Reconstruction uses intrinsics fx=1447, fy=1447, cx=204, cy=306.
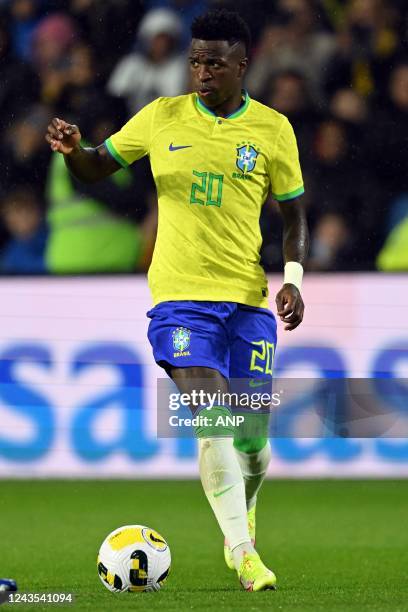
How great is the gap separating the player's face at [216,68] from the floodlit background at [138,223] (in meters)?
3.78

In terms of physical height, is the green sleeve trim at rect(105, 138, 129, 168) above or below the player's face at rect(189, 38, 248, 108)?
below

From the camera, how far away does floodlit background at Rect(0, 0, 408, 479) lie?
9055mm

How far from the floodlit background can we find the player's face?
149 inches

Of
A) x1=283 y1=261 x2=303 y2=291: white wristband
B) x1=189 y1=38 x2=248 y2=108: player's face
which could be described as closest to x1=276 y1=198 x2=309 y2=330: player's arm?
x1=283 y1=261 x2=303 y2=291: white wristband

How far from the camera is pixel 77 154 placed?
5438 millimetres

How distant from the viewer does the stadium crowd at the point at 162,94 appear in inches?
379

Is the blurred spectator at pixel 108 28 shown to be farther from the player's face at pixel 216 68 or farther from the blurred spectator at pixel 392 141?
the player's face at pixel 216 68

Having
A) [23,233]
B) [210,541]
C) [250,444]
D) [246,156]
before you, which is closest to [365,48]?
[23,233]

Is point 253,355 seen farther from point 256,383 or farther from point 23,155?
point 23,155

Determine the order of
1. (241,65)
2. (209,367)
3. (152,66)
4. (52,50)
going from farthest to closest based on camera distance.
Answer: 1. (52,50)
2. (152,66)
3. (241,65)
4. (209,367)

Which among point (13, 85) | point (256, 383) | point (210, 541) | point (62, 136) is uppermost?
point (13, 85)

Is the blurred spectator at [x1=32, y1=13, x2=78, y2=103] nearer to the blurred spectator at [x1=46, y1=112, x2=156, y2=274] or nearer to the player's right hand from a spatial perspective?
the blurred spectator at [x1=46, y1=112, x2=156, y2=274]

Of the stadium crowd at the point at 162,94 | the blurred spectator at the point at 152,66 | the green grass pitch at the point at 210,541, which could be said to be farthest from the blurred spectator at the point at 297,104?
the green grass pitch at the point at 210,541

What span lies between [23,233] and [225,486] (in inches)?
194
